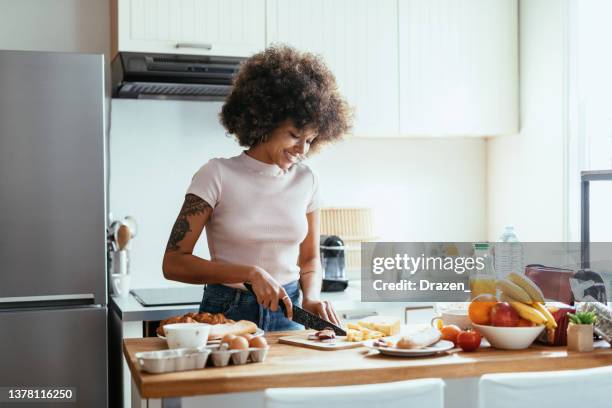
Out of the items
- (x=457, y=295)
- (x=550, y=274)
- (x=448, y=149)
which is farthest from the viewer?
(x=448, y=149)

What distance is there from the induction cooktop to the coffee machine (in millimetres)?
539

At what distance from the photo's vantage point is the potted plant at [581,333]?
5.35ft

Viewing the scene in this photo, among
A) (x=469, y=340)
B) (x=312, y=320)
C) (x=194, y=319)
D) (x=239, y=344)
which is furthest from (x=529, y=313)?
(x=194, y=319)

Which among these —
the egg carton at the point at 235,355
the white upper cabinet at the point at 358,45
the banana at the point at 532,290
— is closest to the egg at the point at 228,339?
the egg carton at the point at 235,355

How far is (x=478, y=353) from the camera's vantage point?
1.61m

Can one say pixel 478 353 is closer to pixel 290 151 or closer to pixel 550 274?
pixel 550 274

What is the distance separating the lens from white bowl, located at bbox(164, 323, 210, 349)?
1.53 meters

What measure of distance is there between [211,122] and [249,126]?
4.45 feet

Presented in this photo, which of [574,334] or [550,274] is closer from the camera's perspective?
[574,334]

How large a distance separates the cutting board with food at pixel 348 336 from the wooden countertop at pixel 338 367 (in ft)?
0.09

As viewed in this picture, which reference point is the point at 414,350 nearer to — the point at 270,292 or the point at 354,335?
the point at 354,335

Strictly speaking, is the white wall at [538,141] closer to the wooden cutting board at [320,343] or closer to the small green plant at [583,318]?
the small green plant at [583,318]

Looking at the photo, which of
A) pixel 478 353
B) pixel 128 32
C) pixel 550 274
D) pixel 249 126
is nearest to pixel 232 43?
pixel 128 32

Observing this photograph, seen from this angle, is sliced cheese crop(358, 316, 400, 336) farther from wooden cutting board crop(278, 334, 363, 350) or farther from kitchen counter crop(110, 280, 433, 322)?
kitchen counter crop(110, 280, 433, 322)
